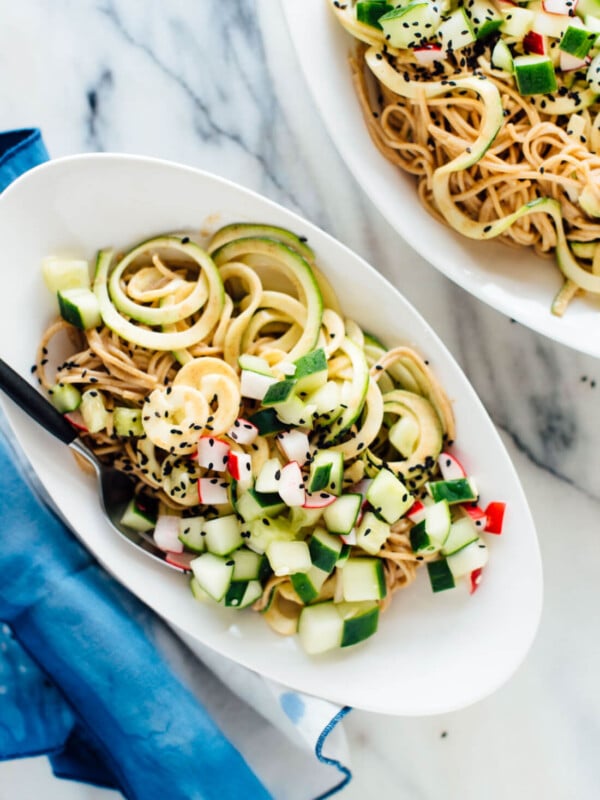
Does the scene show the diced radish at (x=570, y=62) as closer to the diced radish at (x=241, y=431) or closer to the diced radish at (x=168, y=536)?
the diced radish at (x=241, y=431)

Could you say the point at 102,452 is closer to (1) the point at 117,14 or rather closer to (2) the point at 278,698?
(2) the point at 278,698

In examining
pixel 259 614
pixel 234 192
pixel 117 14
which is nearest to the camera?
pixel 234 192

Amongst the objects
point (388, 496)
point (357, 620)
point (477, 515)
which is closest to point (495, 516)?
point (477, 515)

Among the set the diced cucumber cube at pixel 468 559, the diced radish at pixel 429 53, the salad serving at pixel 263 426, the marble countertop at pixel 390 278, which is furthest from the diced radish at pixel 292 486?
the diced radish at pixel 429 53

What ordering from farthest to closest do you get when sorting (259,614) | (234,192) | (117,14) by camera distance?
1. (117,14)
2. (259,614)
3. (234,192)

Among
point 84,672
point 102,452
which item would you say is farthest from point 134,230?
point 84,672

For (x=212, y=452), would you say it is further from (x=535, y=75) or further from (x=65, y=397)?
(x=535, y=75)
